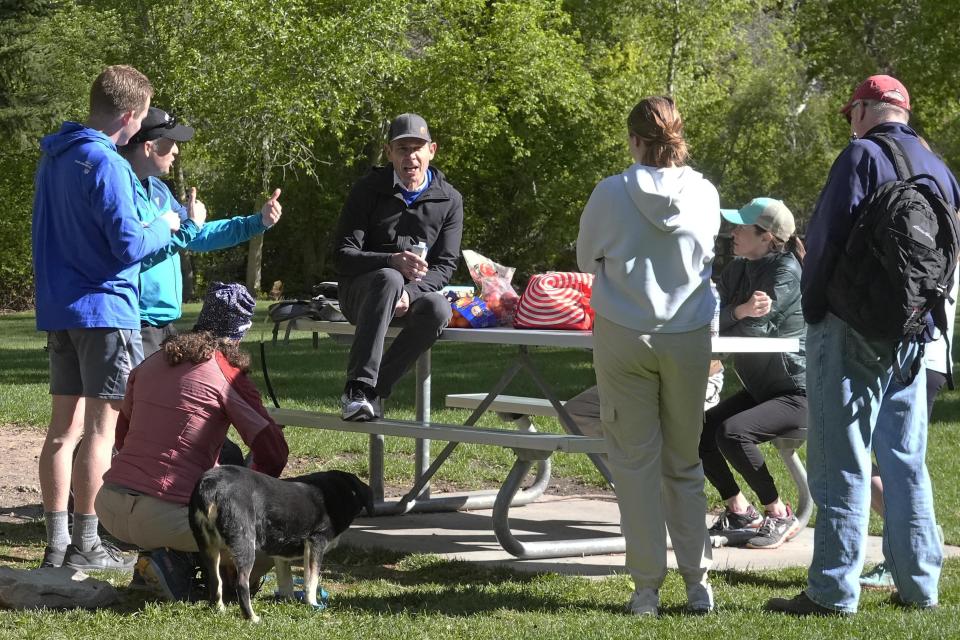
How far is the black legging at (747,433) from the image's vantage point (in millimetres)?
6211

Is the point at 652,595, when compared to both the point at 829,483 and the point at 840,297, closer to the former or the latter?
the point at 829,483

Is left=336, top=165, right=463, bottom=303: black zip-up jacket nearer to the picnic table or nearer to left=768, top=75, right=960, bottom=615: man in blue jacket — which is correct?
the picnic table

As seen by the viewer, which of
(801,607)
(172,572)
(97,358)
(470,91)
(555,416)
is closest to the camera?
(801,607)

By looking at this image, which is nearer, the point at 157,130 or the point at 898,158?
the point at 898,158

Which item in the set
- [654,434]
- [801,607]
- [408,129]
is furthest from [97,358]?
[801,607]

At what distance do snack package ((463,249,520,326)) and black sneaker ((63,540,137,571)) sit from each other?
220cm

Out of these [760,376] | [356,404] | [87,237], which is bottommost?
[356,404]

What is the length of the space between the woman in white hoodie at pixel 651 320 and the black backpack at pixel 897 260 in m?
0.52

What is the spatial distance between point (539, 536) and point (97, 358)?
260 centimetres

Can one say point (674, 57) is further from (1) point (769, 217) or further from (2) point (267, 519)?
(2) point (267, 519)

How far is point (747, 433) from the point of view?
620 cm

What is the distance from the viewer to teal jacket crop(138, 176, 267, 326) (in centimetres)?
611

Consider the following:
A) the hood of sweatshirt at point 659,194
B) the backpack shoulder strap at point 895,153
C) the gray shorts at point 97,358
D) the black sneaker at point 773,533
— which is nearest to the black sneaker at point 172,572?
the gray shorts at point 97,358

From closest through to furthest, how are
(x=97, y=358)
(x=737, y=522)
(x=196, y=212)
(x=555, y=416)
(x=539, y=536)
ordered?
(x=97, y=358) < (x=196, y=212) < (x=737, y=522) < (x=539, y=536) < (x=555, y=416)
